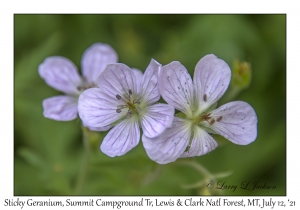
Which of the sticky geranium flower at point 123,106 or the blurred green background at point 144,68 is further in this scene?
the blurred green background at point 144,68

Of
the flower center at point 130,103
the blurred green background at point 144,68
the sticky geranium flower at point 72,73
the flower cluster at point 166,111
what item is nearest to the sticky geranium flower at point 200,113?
the flower cluster at point 166,111

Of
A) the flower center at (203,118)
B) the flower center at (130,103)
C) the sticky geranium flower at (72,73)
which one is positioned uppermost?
the sticky geranium flower at (72,73)

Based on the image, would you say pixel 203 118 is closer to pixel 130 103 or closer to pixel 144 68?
pixel 130 103

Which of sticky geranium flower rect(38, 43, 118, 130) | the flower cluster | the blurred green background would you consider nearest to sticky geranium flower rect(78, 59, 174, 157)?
the flower cluster

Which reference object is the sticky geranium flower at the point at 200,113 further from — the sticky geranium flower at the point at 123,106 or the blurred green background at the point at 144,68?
the blurred green background at the point at 144,68

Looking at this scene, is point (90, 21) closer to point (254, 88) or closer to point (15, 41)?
point (15, 41)
